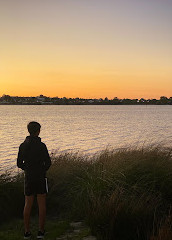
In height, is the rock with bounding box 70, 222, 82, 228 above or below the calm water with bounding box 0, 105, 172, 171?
above

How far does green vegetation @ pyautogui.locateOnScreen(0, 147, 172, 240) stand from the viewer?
213 inches

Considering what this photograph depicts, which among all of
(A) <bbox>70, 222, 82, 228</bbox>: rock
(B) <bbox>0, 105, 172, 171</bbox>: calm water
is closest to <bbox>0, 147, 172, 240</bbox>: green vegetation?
(A) <bbox>70, 222, 82, 228</bbox>: rock

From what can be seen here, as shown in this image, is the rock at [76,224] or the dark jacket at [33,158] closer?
the dark jacket at [33,158]

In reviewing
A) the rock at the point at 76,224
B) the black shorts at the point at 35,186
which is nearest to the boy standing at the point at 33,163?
the black shorts at the point at 35,186

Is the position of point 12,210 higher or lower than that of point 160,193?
lower

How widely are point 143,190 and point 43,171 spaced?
2.83 meters

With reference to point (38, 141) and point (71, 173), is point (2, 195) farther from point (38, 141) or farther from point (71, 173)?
point (38, 141)

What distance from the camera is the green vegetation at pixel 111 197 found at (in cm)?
541

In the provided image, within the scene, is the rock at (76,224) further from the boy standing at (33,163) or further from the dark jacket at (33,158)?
the dark jacket at (33,158)

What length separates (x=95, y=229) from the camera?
5391mm

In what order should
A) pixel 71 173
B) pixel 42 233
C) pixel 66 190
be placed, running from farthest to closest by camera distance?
pixel 71 173 → pixel 66 190 → pixel 42 233

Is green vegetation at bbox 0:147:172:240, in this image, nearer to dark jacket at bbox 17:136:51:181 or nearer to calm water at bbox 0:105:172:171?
dark jacket at bbox 17:136:51:181

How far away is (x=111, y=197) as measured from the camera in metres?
5.66

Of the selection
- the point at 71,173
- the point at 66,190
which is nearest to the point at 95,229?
the point at 66,190
